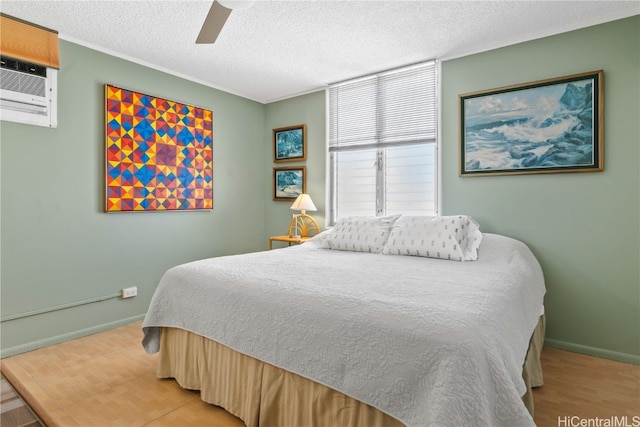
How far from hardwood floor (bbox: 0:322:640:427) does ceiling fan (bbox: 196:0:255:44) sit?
6.83 feet

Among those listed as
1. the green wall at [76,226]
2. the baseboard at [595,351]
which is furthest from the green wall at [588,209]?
the green wall at [76,226]

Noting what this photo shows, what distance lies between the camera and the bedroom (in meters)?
2.51

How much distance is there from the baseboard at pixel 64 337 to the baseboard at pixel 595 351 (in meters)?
3.60

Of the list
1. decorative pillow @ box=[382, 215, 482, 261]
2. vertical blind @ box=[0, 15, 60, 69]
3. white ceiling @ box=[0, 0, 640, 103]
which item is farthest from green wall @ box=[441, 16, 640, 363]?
vertical blind @ box=[0, 15, 60, 69]

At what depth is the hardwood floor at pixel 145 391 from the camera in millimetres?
1820

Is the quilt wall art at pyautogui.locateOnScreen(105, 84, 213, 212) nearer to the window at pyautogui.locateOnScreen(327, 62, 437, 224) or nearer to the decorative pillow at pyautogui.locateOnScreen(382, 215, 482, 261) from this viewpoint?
the window at pyautogui.locateOnScreen(327, 62, 437, 224)

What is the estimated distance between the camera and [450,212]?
3.20 m

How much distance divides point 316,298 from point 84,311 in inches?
97.0

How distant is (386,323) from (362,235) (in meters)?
1.65

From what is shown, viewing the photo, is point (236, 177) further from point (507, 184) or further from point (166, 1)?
point (507, 184)

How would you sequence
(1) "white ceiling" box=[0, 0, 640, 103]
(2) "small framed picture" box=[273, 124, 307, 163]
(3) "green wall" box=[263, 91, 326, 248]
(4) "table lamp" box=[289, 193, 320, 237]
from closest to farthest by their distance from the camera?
(1) "white ceiling" box=[0, 0, 640, 103], (4) "table lamp" box=[289, 193, 320, 237], (3) "green wall" box=[263, 91, 326, 248], (2) "small framed picture" box=[273, 124, 307, 163]

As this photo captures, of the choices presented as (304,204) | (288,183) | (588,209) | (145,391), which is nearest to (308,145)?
(288,183)

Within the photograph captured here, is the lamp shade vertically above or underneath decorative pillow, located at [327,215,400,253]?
above

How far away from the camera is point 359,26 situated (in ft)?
8.68
